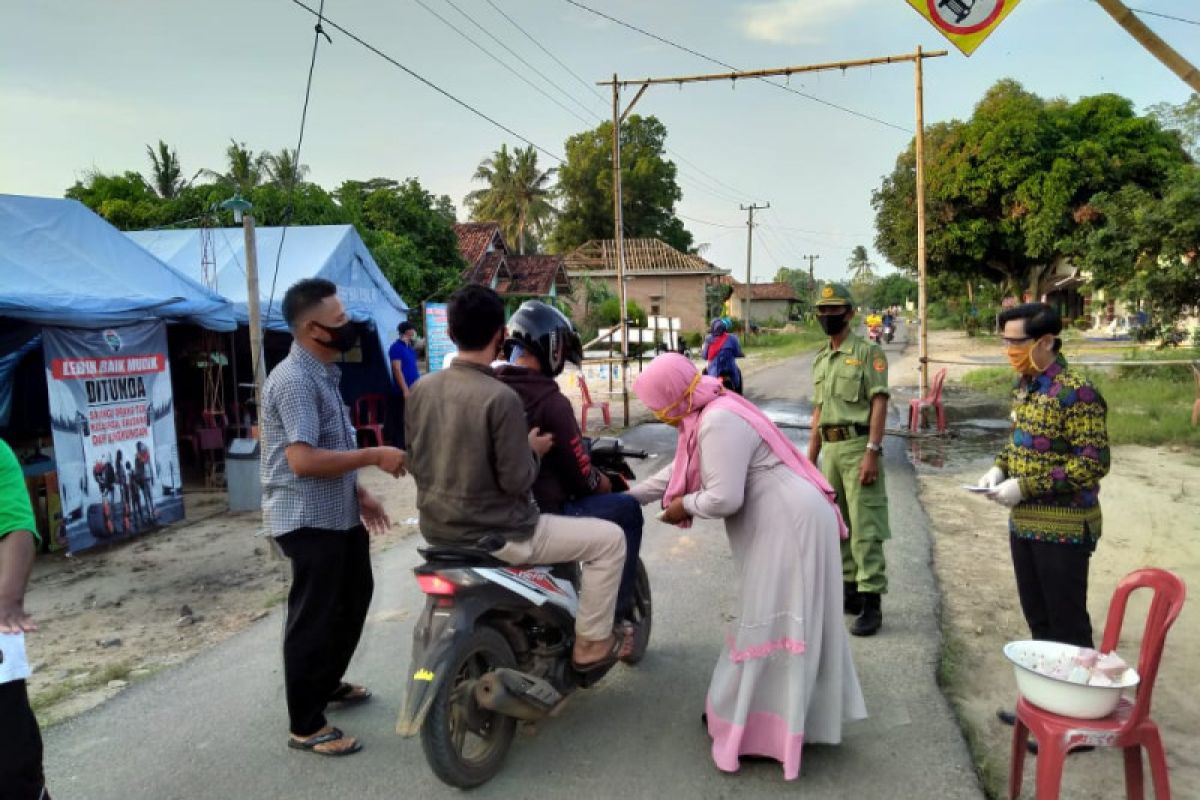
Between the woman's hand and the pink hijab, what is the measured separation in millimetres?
46

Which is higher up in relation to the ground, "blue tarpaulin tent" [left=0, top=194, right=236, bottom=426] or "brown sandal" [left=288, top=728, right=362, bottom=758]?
"blue tarpaulin tent" [left=0, top=194, right=236, bottom=426]

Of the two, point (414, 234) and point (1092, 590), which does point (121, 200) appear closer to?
point (414, 234)

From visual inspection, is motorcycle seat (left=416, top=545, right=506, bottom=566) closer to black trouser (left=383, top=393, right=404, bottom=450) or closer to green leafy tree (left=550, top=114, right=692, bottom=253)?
black trouser (left=383, top=393, right=404, bottom=450)

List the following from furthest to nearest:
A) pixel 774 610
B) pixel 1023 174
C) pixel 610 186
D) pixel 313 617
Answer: pixel 610 186 → pixel 1023 174 → pixel 313 617 → pixel 774 610

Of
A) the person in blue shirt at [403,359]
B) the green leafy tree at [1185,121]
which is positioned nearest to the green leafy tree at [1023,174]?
the green leafy tree at [1185,121]

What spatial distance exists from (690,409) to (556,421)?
0.54 m

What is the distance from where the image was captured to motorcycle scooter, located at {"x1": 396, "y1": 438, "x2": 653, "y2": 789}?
290cm

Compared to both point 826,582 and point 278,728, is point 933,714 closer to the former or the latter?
point 826,582

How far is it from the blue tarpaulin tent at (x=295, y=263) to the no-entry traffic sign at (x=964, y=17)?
8.06 meters

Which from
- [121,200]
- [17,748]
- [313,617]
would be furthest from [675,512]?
[121,200]

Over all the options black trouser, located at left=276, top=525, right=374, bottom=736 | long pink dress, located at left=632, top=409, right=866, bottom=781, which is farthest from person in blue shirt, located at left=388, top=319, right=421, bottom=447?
long pink dress, located at left=632, top=409, right=866, bottom=781

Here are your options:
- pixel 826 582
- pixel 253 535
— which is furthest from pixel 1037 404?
pixel 253 535

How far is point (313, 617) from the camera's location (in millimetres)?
3342

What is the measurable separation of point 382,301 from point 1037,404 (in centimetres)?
1039
